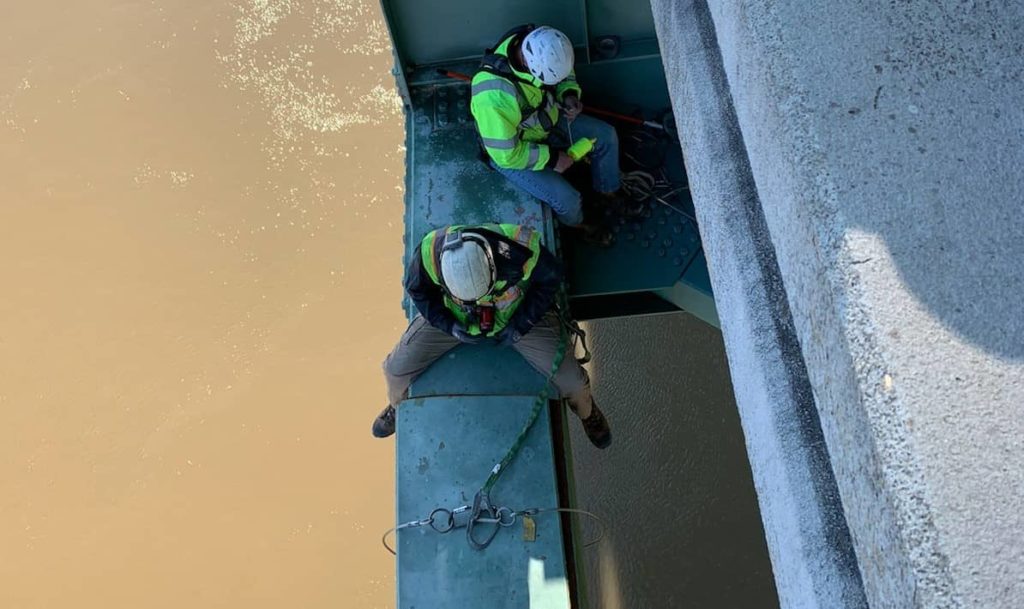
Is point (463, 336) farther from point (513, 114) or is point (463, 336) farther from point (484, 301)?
point (513, 114)

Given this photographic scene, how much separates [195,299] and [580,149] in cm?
349

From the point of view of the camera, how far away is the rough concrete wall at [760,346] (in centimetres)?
195

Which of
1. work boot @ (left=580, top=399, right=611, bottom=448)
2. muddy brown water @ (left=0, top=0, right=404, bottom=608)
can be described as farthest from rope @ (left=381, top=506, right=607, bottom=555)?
muddy brown water @ (left=0, top=0, right=404, bottom=608)

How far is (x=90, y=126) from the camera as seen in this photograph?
275 inches

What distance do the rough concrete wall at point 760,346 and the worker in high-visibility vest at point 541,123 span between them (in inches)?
43.5

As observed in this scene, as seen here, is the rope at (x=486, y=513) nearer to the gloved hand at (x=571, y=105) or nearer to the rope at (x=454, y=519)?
the rope at (x=454, y=519)

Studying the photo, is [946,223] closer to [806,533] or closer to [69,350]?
[806,533]

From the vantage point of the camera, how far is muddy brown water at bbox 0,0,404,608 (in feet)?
18.9

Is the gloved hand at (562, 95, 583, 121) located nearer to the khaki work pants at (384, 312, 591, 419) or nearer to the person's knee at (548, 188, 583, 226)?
the person's knee at (548, 188, 583, 226)

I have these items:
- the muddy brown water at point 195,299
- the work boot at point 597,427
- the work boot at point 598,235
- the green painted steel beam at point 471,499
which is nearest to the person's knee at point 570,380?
the green painted steel beam at point 471,499

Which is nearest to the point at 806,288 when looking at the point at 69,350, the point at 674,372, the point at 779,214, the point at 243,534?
the point at 779,214

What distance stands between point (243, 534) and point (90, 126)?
3600mm

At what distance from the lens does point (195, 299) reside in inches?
250

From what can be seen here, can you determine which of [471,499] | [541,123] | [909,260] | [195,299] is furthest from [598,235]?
[195,299]
